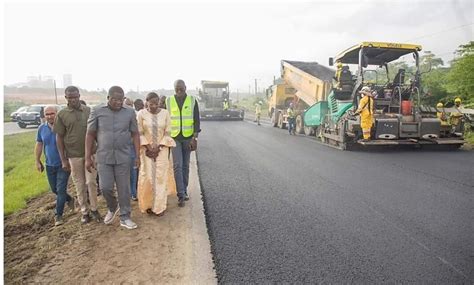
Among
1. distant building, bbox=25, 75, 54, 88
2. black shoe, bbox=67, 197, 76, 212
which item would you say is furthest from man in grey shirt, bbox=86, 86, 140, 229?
distant building, bbox=25, 75, 54, 88

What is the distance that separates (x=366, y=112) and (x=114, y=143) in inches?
275

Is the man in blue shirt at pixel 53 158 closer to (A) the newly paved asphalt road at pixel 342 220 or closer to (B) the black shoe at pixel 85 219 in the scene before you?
(B) the black shoe at pixel 85 219

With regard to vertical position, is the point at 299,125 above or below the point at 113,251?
above

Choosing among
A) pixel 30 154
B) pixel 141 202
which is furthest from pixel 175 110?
pixel 30 154

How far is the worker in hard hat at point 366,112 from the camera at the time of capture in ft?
29.5

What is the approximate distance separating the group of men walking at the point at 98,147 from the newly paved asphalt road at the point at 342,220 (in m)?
1.11

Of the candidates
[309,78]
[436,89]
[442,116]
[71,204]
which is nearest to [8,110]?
[309,78]

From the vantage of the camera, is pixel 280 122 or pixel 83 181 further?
pixel 280 122

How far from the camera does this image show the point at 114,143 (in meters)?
3.95

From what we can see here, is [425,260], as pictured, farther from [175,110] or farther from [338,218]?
[175,110]

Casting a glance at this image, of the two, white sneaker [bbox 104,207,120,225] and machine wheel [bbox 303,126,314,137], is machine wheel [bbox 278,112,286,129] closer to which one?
machine wheel [bbox 303,126,314,137]

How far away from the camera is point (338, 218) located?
4.21 m

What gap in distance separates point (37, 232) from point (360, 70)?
8.81 meters

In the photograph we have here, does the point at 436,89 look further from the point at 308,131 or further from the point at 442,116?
the point at 308,131
